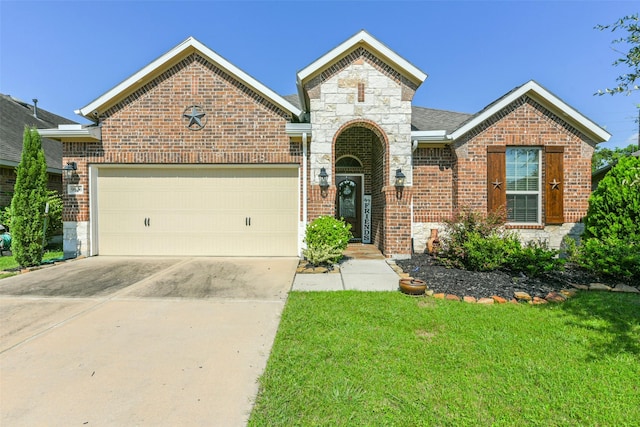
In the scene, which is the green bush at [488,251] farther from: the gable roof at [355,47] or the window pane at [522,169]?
the gable roof at [355,47]

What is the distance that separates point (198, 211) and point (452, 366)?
23.7 ft

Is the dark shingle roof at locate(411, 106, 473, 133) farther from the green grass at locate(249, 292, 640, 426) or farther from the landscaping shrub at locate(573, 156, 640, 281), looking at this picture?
the green grass at locate(249, 292, 640, 426)

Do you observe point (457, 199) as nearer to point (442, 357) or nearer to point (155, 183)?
point (442, 357)

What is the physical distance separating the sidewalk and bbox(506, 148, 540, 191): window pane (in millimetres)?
4252

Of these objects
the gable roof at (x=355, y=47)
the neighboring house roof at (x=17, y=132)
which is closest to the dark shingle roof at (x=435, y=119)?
the gable roof at (x=355, y=47)

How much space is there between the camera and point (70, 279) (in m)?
5.84

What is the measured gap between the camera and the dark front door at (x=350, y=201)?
399 inches

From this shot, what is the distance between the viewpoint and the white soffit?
23.8 ft

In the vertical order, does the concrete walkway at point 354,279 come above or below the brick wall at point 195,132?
below

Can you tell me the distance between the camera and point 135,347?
319 cm

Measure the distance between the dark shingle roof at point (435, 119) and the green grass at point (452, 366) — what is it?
5769mm

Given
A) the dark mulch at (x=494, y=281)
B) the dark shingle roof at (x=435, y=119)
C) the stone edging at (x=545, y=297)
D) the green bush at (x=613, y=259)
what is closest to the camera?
the stone edging at (x=545, y=297)

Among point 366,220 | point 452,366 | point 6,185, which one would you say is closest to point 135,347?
point 452,366

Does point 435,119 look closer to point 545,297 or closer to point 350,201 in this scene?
point 350,201
